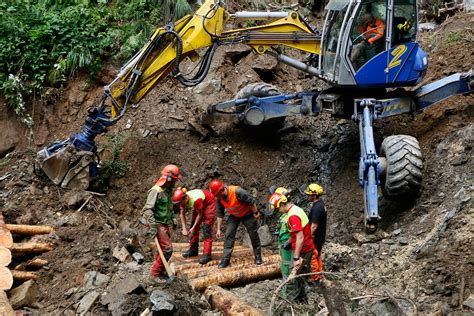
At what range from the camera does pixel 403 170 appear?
9.02 m

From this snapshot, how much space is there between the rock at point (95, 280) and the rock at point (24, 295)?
25.0 inches

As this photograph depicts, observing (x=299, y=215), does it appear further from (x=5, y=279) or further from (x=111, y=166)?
(x=111, y=166)

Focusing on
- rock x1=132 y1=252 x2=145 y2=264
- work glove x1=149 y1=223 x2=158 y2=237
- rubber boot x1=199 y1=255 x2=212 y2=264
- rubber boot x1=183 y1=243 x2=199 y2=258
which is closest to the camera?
work glove x1=149 y1=223 x2=158 y2=237

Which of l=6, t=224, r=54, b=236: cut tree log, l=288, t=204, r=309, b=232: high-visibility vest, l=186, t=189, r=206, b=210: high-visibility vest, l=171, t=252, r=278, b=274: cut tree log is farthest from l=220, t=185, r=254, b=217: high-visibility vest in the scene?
l=6, t=224, r=54, b=236: cut tree log

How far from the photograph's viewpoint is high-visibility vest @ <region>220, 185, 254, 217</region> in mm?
8539

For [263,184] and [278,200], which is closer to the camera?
[278,200]

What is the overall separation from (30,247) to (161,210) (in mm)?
1900

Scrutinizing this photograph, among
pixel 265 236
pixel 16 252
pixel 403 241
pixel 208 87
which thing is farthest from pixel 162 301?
pixel 208 87

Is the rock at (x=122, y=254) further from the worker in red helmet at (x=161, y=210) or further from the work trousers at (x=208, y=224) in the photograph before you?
the work trousers at (x=208, y=224)

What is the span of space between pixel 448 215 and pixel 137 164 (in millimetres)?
5515

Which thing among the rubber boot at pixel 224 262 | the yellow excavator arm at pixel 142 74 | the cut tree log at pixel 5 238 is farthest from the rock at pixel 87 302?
the yellow excavator arm at pixel 142 74

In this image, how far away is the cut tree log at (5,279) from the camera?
735cm

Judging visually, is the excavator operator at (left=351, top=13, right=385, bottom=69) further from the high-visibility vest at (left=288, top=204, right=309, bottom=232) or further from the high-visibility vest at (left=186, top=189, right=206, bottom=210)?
the high-visibility vest at (left=288, top=204, right=309, bottom=232)

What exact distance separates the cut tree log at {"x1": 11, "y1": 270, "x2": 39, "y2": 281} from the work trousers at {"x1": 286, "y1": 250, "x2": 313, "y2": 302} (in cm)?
328
